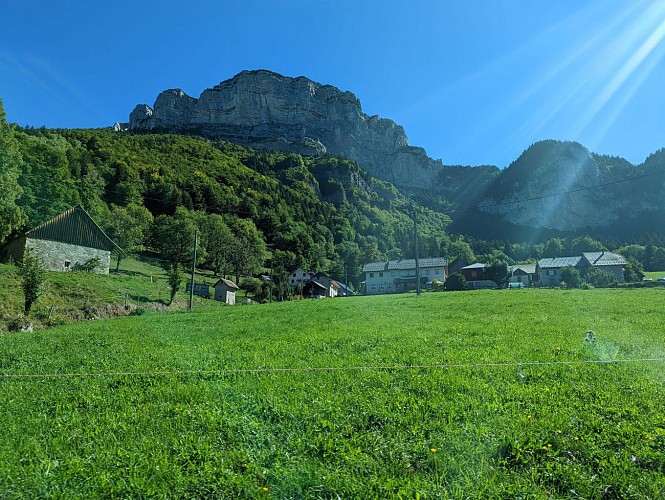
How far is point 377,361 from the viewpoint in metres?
8.53

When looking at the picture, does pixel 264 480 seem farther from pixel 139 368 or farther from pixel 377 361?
pixel 139 368

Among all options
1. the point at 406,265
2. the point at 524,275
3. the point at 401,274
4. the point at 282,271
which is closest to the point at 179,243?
the point at 282,271

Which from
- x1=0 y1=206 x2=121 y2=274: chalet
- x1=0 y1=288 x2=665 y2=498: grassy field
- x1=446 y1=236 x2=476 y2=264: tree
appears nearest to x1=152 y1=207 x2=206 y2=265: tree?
x1=0 y1=206 x2=121 y2=274: chalet

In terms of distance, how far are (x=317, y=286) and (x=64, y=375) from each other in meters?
80.9

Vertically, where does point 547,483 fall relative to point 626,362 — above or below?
below

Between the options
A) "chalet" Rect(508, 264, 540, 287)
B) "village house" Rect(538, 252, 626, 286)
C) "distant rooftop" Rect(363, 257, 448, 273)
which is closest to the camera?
"village house" Rect(538, 252, 626, 286)

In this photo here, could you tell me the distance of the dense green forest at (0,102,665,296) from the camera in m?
69.4

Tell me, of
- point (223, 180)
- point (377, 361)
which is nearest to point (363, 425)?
point (377, 361)

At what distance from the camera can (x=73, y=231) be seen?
44219 millimetres

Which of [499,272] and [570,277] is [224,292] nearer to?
[570,277]

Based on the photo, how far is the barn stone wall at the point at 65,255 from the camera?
40562mm

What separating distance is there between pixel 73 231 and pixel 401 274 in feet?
231

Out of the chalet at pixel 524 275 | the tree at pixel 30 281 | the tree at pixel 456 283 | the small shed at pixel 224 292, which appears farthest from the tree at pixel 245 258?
the chalet at pixel 524 275

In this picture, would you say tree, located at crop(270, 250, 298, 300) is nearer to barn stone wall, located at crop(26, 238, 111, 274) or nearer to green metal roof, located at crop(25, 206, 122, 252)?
barn stone wall, located at crop(26, 238, 111, 274)
